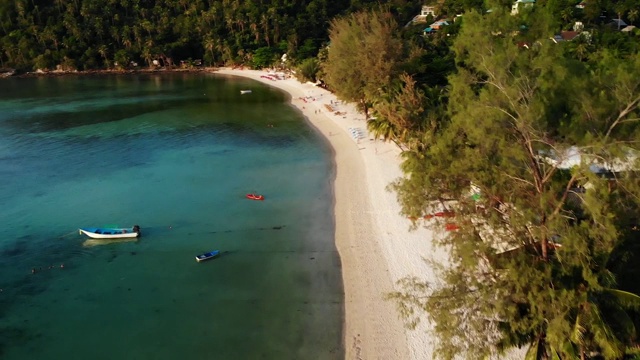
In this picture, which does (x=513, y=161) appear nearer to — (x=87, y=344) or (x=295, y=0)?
(x=87, y=344)

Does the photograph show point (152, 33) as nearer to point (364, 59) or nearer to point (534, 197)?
point (364, 59)

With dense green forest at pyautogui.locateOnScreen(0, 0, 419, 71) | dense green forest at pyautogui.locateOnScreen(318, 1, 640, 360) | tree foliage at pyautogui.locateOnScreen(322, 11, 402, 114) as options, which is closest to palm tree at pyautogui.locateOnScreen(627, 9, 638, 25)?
tree foliage at pyautogui.locateOnScreen(322, 11, 402, 114)

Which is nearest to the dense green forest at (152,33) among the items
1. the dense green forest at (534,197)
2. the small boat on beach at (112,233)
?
the small boat on beach at (112,233)

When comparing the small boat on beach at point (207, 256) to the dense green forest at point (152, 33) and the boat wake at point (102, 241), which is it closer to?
the boat wake at point (102, 241)

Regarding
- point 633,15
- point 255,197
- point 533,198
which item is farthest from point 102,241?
point 633,15

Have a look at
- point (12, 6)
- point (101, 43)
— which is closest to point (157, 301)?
point (101, 43)

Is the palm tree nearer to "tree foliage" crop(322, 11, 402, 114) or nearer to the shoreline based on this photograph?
"tree foliage" crop(322, 11, 402, 114)
